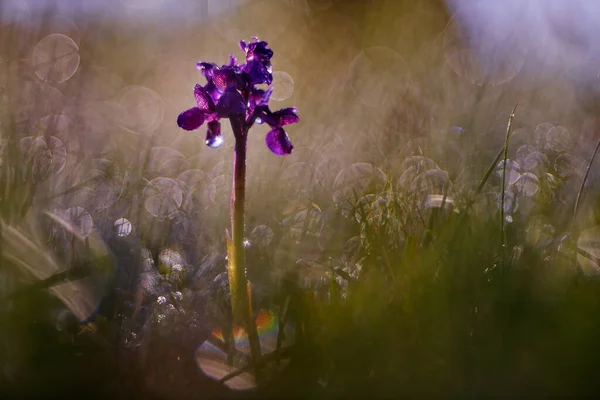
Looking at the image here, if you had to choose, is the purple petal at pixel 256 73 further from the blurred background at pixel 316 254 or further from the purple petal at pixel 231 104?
the blurred background at pixel 316 254

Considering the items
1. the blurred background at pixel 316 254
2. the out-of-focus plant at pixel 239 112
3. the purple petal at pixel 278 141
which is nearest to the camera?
the blurred background at pixel 316 254

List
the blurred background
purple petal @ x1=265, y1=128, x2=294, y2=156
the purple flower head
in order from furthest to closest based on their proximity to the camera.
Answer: purple petal @ x1=265, y1=128, x2=294, y2=156
the purple flower head
the blurred background

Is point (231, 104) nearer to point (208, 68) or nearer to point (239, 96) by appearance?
point (239, 96)

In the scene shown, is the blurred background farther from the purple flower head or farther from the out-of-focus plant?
the purple flower head

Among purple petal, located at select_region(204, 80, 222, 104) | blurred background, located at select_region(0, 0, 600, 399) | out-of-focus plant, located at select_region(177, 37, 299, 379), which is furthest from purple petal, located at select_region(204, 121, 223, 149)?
blurred background, located at select_region(0, 0, 600, 399)

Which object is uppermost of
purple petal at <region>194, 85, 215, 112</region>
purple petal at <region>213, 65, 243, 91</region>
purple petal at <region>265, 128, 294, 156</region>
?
purple petal at <region>213, 65, 243, 91</region>

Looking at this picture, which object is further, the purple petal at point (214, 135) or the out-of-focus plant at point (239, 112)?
the purple petal at point (214, 135)

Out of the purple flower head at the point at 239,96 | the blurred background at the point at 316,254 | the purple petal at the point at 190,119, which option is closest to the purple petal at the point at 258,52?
the purple flower head at the point at 239,96

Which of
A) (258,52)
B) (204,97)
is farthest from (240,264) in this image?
(258,52)
